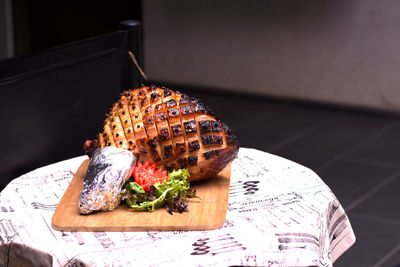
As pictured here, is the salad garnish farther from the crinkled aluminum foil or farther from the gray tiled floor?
the gray tiled floor

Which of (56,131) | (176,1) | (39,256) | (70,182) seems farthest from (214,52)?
(39,256)

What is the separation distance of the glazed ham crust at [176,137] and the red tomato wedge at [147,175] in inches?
1.8

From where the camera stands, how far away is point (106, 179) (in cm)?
190

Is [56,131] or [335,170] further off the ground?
[56,131]

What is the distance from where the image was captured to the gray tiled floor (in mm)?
3842

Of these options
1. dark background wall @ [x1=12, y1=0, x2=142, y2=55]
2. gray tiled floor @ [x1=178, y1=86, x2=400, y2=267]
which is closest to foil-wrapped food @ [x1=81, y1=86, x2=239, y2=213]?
gray tiled floor @ [x1=178, y1=86, x2=400, y2=267]

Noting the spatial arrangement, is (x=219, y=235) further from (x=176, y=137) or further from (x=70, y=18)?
(x=70, y=18)

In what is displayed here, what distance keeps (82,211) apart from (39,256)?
183 millimetres

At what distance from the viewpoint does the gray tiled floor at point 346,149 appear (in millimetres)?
3842

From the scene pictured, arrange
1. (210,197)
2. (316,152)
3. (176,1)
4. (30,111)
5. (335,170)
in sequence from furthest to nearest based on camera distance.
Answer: (176,1) → (316,152) → (335,170) → (30,111) → (210,197)

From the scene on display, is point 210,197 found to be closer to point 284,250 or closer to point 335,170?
point 284,250

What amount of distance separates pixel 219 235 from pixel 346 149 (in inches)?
143

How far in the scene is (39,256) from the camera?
179 centimetres

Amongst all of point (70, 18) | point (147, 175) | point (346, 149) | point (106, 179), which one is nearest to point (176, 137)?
point (147, 175)
